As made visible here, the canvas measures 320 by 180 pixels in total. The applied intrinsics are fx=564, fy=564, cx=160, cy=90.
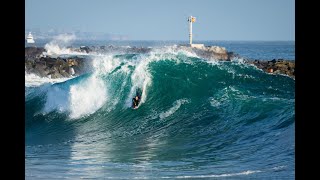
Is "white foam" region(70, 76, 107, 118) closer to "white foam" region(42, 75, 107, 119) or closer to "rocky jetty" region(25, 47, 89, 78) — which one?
"white foam" region(42, 75, 107, 119)

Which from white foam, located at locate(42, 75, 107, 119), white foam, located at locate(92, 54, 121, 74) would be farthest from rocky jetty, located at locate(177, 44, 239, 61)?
white foam, located at locate(42, 75, 107, 119)

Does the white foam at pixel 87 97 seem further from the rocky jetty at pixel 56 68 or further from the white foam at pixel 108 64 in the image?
the rocky jetty at pixel 56 68

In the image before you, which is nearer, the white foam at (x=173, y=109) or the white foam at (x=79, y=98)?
the white foam at (x=173, y=109)

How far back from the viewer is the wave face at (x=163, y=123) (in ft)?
25.1

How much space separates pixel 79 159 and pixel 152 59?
7.12 metres

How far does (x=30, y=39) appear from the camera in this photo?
255ft

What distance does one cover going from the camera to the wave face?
7.65 meters

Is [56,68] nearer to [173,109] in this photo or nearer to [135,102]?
[135,102]

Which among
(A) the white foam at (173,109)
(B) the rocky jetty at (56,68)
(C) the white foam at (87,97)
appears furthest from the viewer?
(B) the rocky jetty at (56,68)

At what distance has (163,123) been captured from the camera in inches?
497

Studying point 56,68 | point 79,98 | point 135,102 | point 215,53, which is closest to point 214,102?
point 135,102

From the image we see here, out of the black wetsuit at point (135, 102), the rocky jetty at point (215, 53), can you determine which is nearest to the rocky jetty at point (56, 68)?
the rocky jetty at point (215, 53)
